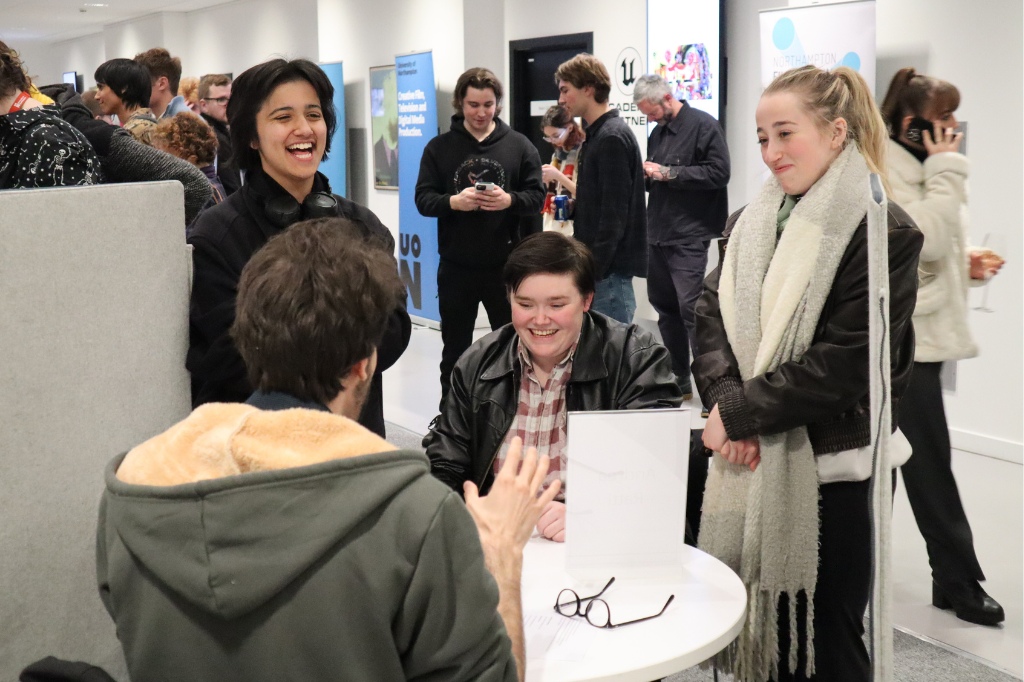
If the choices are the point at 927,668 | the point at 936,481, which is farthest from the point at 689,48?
the point at 927,668

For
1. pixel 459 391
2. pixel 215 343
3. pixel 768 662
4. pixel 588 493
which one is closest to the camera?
pixel 588 493

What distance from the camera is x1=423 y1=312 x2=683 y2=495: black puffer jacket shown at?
2373 millimetres

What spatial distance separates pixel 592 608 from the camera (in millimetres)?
1820

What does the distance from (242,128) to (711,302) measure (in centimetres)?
118

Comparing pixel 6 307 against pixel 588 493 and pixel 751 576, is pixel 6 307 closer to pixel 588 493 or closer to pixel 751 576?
pixel 588 493

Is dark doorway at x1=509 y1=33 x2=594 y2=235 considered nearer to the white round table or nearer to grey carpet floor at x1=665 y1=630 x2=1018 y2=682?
grey carpet floor at x1=665 y1=630 x2=1018 y2=682

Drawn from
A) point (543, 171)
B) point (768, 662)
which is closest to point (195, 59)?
point (543, 171)

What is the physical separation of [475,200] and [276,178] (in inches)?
99.8

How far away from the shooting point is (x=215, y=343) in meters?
2.05

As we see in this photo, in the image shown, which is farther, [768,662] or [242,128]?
[242,128]

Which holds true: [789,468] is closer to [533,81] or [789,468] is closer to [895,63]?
[895,63]

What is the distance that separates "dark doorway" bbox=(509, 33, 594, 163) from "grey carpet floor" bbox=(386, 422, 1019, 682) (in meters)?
5.39

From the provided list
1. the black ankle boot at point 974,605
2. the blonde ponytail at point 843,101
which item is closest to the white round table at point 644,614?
the blonde ponytail at point 843,101

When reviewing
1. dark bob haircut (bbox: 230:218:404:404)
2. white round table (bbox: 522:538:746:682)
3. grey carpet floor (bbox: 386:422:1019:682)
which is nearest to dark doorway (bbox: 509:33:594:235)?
grey carpet floor (bbox: 386:422:1019:682)
